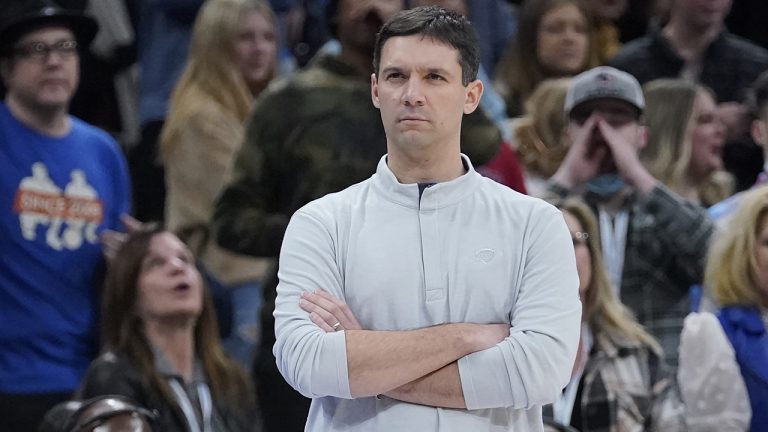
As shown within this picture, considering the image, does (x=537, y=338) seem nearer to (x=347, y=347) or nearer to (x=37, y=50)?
(x=347, y=347)

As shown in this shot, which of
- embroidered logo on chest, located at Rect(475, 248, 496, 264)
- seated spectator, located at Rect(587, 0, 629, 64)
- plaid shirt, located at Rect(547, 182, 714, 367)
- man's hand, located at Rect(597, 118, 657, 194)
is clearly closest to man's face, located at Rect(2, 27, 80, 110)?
man's hand, located at Rect(597, 118, 657, 194)

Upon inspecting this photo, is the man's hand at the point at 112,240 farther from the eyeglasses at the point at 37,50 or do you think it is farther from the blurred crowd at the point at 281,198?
the eyeglasses at the point at 37,50

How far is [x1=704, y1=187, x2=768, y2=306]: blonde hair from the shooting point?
5.02m

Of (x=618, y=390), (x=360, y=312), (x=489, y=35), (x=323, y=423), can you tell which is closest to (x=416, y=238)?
(x=360, y=312)

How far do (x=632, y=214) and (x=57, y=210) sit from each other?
219cm

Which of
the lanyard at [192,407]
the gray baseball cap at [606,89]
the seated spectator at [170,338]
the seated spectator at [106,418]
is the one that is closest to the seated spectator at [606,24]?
the gray baseball cap at [606,89]

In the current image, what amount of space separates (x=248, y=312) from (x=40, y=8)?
59.6 inches

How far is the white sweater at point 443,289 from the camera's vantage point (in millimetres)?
3281

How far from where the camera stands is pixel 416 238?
3.35 m

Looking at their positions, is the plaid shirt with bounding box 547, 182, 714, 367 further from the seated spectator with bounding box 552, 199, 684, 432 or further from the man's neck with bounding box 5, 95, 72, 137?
the man's neck with bounding box 5, 95, 72, 137

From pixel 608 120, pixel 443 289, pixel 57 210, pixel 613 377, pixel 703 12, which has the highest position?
pixel 703 12

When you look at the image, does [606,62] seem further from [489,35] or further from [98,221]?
[98,221]

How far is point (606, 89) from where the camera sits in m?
Answer: 5.90

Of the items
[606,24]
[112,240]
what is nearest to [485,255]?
[112,240]
